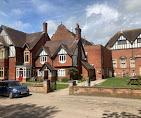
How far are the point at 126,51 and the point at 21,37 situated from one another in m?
27.4

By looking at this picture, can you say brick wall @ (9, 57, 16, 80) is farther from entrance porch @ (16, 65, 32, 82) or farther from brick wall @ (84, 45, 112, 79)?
brick wall @ (84, 45, 112, 79)

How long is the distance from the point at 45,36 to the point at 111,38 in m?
20.7

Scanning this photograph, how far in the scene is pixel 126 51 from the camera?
3803 cm

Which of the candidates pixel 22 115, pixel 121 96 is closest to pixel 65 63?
pixel 121 96

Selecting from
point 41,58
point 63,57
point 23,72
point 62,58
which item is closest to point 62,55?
point 63,57

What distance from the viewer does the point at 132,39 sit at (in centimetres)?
3747

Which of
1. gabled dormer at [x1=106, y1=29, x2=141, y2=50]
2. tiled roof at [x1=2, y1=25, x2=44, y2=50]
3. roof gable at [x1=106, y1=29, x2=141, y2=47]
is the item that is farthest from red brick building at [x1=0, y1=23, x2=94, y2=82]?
roof gable at [x1=106, y1=29, x2=141, y2=47]

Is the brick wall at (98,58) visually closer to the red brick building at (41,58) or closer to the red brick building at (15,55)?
the red brick building at (41,58)

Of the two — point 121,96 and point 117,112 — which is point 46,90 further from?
point 117,112

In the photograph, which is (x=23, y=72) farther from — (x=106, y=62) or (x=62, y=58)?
(x=106, y=62)

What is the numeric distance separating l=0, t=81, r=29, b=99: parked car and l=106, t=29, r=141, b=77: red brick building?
30.4m

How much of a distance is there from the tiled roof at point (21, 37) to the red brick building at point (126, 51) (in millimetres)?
20964

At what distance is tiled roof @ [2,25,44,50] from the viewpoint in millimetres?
30062

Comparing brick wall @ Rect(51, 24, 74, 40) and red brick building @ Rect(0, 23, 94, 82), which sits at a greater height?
brick wall @ Rect(51, 24, 74, 40)
